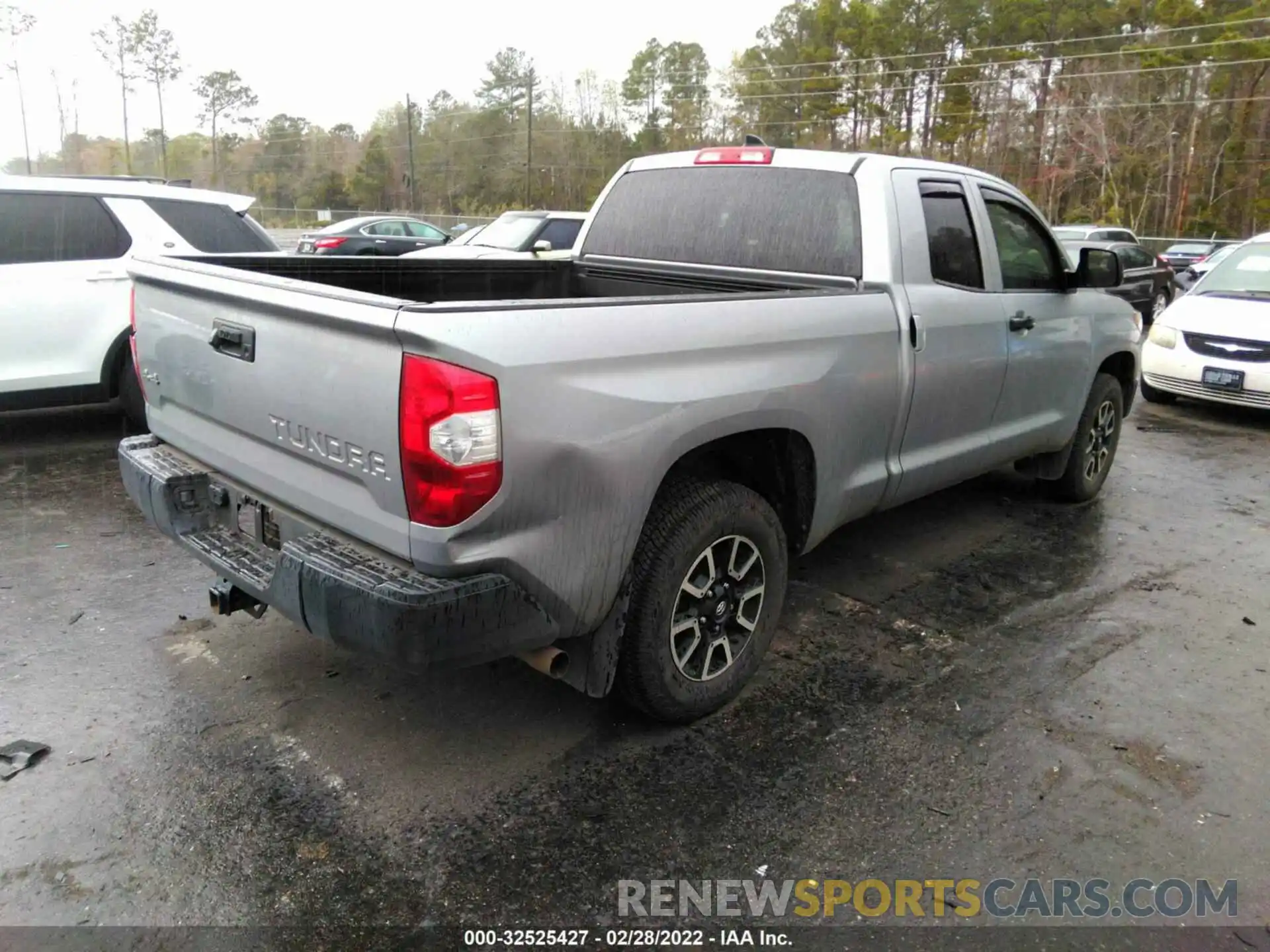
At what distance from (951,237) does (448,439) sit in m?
2.93

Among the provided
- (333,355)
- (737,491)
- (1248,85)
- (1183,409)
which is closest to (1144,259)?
(1183,409)

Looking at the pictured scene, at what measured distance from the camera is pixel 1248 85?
4322cm

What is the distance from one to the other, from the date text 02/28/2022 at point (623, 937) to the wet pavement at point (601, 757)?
0.16ft

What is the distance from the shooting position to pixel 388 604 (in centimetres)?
241

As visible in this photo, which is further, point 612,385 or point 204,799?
point 204,799

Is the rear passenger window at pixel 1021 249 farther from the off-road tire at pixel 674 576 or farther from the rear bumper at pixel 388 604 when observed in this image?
the rear bumper at pixel 388 604

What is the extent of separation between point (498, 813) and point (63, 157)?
292 ft

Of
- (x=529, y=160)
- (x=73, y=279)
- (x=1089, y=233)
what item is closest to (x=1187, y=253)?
(x=1089, y=233)

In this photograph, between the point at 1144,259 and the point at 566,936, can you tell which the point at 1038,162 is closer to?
the point at 1144,259

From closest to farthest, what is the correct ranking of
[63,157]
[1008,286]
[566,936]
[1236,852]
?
[566,936], [1236,852], [1008,286], [63,157]

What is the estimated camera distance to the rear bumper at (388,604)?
2424 mm

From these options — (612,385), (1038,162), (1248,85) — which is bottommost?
(612,385)

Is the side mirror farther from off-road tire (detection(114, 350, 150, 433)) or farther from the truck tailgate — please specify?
off-road tire (detection(114, 350, 150, 433))

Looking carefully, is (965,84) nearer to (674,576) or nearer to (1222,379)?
(1222,379)
